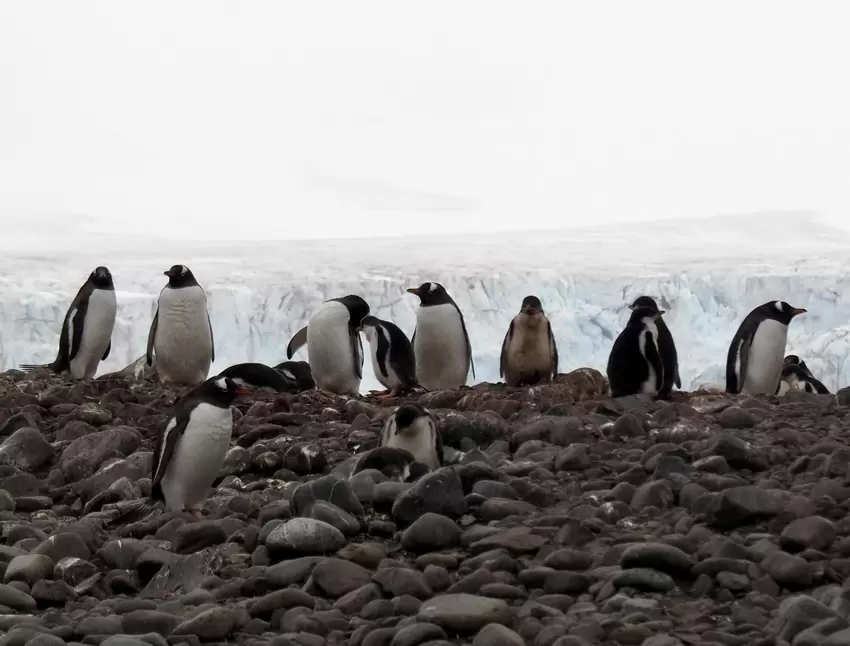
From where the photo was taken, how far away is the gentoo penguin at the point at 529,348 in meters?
5.64

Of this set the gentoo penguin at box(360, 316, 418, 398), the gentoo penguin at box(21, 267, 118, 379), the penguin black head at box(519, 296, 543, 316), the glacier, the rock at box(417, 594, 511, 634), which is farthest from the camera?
the glacier

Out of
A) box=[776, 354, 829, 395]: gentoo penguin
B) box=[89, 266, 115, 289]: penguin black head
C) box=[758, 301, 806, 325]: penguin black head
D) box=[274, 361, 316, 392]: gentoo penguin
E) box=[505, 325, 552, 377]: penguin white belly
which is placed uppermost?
box=[89, 266, 115, 289]: penguin black head

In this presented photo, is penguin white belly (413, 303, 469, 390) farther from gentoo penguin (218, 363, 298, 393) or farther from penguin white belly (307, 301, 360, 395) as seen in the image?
gentoo penguin (218, 363, 298, 393)

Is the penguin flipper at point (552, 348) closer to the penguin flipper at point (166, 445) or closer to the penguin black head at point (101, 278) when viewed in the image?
the penguin black head at point (101, 278)

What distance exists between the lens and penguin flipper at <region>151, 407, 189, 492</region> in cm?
277

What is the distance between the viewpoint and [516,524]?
91.3 inches

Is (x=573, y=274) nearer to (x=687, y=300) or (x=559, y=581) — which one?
(x=687, y=300)

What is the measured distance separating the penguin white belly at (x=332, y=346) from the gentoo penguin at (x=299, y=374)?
5.2 inches

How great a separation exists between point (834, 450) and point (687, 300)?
9.51 metres

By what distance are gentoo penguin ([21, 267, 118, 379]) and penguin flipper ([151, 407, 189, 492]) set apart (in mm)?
3606

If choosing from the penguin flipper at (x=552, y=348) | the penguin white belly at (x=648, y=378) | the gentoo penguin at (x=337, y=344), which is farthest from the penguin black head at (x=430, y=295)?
the penguin white belly at (x=648, y=378)

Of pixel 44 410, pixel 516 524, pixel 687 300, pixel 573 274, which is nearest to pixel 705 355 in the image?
pixel 687 300

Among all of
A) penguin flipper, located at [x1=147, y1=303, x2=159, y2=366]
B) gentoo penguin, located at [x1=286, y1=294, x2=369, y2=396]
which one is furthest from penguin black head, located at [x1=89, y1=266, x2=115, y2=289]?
gentoo penguin, located at [x1=286, y1=294, x2=369, y2=396]

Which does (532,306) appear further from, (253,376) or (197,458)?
(197,458)
